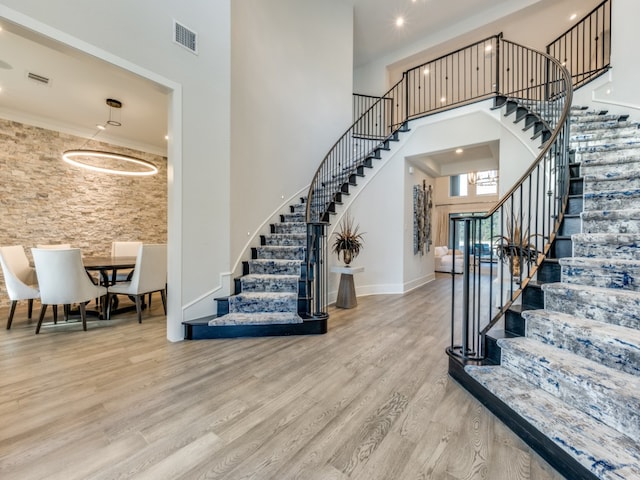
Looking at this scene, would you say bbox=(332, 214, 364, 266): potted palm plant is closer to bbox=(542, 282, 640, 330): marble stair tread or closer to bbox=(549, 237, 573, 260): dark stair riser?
bbox=(549, 237, 573, 260): dark stair riser

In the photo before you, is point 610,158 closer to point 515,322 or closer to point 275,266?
point 515,322

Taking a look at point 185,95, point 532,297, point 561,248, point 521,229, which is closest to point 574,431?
point 532,297

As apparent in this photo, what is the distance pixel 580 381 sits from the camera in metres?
1.51

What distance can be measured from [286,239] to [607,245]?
11.7 feet

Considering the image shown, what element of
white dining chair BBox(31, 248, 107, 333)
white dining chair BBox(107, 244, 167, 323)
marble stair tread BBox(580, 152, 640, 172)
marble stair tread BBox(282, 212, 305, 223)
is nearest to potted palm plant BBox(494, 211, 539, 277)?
marble stair tread BBox(580, 152, 640, 172)

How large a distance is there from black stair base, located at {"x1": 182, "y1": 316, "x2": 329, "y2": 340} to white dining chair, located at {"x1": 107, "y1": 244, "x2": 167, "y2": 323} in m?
1.10

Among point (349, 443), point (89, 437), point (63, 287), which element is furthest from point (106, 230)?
point (349, 443)

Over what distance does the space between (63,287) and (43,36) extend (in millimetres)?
2499

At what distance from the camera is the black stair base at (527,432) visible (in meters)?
1.27

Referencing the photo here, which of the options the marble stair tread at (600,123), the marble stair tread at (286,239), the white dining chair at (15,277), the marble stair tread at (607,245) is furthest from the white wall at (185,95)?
the marble stair tread at (600,123)

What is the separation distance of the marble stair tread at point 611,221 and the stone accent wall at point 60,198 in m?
7.55

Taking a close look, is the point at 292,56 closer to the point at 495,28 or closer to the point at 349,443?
the point at 495,28

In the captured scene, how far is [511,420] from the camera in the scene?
1.63 metres

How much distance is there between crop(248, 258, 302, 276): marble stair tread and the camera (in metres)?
3.97
